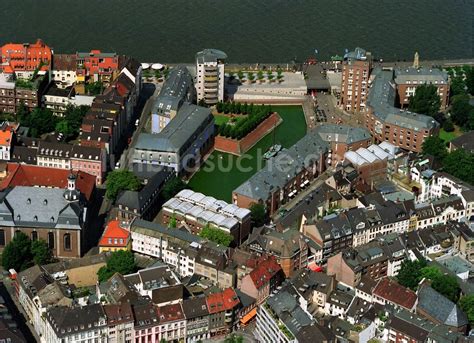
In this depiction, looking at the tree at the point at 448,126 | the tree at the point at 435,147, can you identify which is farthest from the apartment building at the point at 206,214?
the tree at the point at 448,126

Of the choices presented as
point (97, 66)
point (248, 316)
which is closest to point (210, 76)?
point (97, 66)

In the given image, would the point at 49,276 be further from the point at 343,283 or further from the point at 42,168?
the point at 343,283

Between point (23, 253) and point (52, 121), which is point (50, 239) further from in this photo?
point (52, 121)

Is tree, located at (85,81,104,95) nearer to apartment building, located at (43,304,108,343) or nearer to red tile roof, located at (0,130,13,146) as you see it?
red tile roof, located at (0,130,13,146)

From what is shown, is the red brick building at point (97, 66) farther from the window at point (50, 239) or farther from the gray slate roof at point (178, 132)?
the window at point (50, 239)

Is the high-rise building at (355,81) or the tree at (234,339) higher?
the high-rise building at (355,81)

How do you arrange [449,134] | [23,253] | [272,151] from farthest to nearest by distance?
[449,134], [272,151], [23,253]
